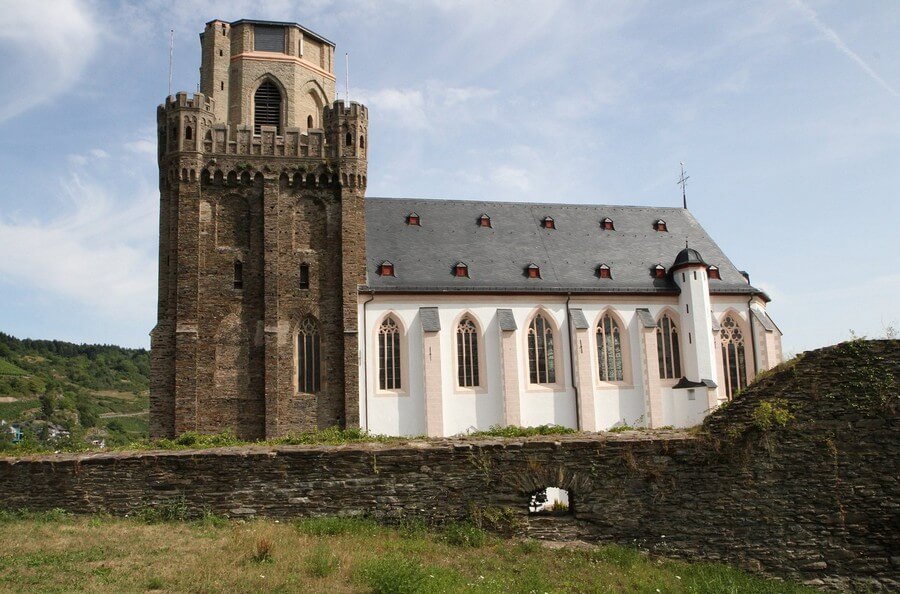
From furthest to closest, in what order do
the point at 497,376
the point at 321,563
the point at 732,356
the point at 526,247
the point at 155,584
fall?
the point at 526,247
the point at 732,356
the point at 497,376
the point at 321,563
the point at 155,584

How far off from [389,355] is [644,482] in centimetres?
1702

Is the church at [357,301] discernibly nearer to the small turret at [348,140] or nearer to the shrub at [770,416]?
the small turret at [348,140]

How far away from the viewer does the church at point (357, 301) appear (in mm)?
26891

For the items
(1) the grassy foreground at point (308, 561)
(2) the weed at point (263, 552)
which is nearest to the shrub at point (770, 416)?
(1) the grassy foreground at point (308, 561)

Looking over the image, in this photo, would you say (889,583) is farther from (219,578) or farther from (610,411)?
(610,411)

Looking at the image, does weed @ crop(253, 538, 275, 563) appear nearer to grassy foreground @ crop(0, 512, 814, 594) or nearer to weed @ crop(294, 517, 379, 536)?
grassy foreground @ crop(0, 512, 814, 594)

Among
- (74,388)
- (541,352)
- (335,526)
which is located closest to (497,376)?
(541,352)

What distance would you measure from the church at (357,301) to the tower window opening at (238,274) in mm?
43

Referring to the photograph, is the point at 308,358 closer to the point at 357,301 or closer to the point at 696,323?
the point at 357,301

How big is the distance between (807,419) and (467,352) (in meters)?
17.6

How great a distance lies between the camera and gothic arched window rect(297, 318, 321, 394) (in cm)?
2728

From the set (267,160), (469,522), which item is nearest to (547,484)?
(469,522)

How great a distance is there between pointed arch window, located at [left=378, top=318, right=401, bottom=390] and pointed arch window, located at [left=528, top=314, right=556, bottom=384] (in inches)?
215

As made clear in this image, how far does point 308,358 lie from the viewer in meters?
27.5
